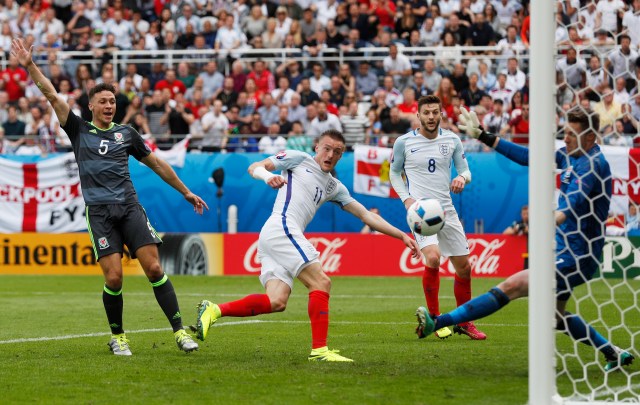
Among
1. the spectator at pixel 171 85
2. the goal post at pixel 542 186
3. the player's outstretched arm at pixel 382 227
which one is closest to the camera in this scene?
the goal post at pixel 542 186

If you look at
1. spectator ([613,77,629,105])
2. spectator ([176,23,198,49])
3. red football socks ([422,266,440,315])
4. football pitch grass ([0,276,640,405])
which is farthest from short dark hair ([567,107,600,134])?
spectator ([176,23,198,49])

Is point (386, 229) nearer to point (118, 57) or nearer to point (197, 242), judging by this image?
point (197, 242)

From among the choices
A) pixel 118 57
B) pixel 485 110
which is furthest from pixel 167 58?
pixel 485 110

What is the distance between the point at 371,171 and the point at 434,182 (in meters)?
10.3

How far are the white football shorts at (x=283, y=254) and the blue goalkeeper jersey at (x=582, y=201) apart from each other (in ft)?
6.24

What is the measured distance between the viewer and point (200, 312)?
9.41m

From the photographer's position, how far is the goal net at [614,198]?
773cm

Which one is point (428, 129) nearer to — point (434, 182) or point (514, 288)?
point (434, 182)

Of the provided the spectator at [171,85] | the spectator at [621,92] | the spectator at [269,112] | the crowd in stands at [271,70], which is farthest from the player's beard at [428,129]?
the spectator at [171,85]

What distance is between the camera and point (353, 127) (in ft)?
76.6

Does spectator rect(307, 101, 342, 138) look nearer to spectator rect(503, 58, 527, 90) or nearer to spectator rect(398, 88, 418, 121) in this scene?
spectator rect(398, 88, 418, 121)

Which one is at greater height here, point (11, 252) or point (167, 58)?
point (167, 58)

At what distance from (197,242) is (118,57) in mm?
7774

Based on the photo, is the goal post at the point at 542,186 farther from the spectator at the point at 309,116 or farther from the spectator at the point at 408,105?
the spectator at the point at 309,116
